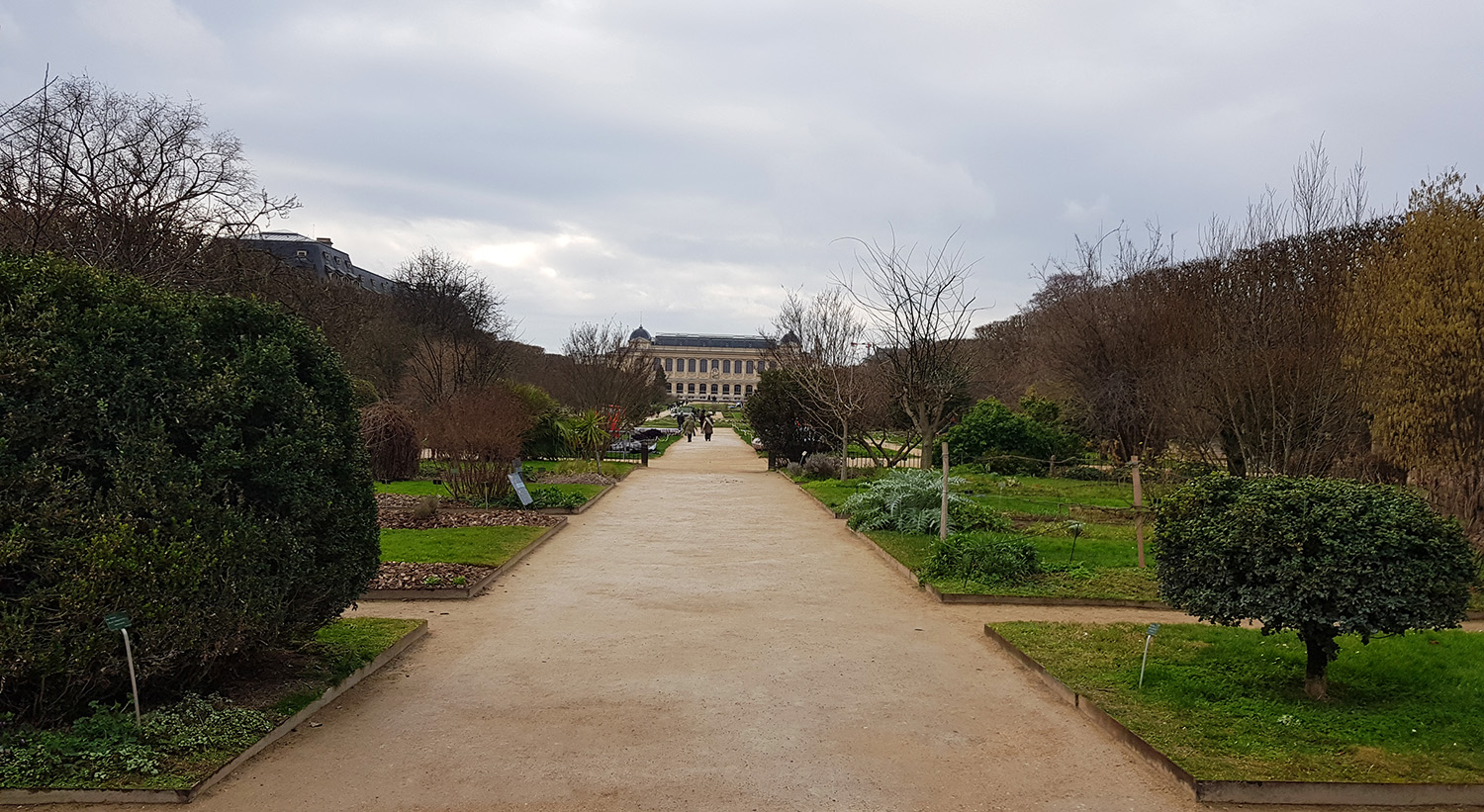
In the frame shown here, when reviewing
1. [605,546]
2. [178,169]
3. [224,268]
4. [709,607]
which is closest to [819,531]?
[605,546]

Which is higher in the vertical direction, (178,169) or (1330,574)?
(178,169)

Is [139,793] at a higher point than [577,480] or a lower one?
lower

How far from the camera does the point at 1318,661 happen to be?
588 centimetres

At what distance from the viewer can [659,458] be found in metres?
35.3

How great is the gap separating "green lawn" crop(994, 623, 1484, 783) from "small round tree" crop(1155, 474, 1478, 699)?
0.45 meters

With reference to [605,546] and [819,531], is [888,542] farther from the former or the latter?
[605,546]

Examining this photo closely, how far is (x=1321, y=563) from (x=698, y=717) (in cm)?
387

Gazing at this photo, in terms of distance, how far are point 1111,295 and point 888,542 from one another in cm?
2188

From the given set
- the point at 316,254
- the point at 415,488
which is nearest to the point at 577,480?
the point at 415,488

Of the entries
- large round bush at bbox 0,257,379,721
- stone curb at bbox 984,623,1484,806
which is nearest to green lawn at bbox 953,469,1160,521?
stone curb at bbox 984,623,1484,806

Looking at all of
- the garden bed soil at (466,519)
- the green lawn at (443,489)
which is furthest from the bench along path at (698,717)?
the green lawn at (443,489)

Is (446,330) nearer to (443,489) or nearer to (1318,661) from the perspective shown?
(443,489)

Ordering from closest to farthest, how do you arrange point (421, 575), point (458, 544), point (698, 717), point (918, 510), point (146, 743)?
point (146, 743)
point (698, 717)
point (421, 575)
point (458, 544)
point (918, 510)

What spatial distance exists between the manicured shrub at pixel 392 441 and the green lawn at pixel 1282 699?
18.7 metres
